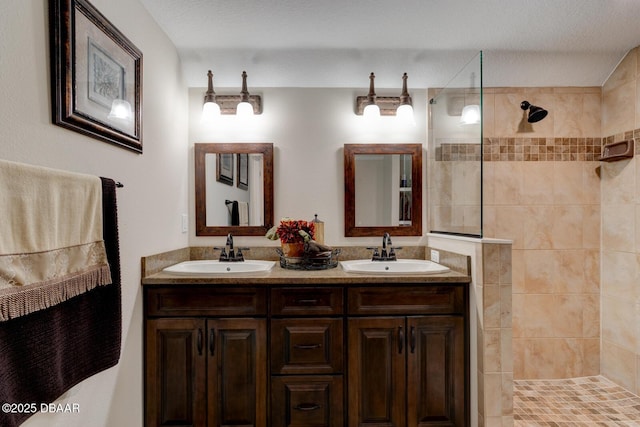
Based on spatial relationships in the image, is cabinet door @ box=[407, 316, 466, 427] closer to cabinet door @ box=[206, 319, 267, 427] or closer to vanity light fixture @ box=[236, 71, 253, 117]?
cabinet door @ box=[206, 319, 267, 427]

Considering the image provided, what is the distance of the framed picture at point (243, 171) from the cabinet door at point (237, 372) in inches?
38.8

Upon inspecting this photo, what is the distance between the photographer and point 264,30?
193 cm

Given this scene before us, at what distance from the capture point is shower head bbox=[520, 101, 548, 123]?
7.57ft

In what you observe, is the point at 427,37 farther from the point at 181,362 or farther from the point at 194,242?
the point at 181,362

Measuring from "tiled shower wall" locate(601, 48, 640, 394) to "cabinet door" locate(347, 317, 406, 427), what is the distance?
1.64 m

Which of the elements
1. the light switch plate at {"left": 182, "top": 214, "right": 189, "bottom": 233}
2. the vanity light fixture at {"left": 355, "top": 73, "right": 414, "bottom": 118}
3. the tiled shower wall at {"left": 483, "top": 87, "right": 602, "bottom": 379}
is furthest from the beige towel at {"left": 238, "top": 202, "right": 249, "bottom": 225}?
the tiled shower wall at {"left": 483, "top": 87, "right": 602, "bottom": 379}

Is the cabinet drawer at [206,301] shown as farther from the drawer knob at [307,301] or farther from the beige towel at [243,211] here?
the beige towel at [243,211]

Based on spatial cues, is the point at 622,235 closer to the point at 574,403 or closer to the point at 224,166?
the point at 574,403

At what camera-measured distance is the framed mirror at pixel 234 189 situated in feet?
7.75

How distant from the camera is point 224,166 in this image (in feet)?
7.79

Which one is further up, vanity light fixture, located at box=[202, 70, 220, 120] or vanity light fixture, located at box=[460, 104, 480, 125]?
vanity light fixture, located at box=[202, 70, 220, 120]

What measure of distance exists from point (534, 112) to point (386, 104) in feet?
3.37

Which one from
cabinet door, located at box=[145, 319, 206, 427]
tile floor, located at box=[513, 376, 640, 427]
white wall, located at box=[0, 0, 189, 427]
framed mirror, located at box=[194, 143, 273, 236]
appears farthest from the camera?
framed mirror, located at box=[194, 143, 273, 236]

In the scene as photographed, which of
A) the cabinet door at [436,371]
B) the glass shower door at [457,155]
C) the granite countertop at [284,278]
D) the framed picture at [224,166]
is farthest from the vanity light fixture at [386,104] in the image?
Result: the cabinet door at [436,371]
